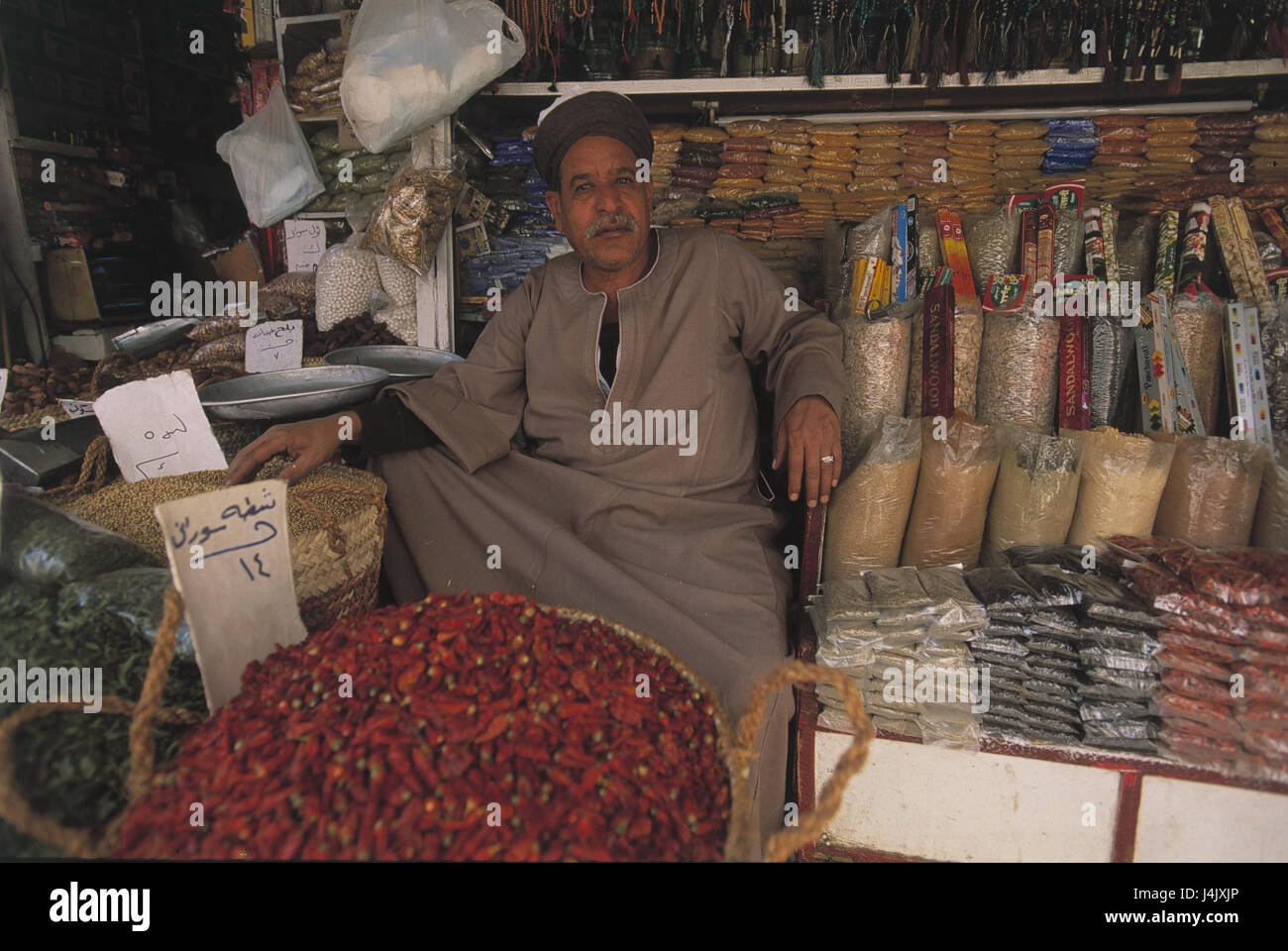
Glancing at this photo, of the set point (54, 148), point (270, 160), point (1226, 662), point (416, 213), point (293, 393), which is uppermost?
point (54, 148)

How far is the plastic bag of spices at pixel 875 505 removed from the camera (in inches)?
60.7

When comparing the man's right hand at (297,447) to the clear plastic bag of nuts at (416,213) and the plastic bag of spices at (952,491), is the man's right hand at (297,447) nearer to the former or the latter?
the clear plastic bag of nuts at (416,213)

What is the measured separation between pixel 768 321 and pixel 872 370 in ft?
0.96

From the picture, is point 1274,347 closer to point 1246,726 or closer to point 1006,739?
point 1246,726

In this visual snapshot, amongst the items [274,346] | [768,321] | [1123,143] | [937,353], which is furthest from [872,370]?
[274,346]

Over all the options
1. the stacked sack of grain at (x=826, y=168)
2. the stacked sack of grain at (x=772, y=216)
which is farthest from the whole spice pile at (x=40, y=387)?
the stacked sack of grain at (x=826, y=168)

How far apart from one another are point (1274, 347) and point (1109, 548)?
81 centimetres

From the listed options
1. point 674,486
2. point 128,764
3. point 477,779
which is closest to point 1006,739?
point 674,486

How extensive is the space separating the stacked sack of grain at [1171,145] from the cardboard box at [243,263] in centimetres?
324

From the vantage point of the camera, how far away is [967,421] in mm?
1599

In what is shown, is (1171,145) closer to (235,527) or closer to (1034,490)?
(1034,490)

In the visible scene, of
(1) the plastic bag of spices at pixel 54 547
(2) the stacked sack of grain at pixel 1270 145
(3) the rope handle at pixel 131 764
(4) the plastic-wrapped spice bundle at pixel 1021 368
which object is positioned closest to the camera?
(3) the rope handle at pixel 131 764

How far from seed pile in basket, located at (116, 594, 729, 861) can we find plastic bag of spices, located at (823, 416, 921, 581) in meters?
0.74

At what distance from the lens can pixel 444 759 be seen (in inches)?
30.6
